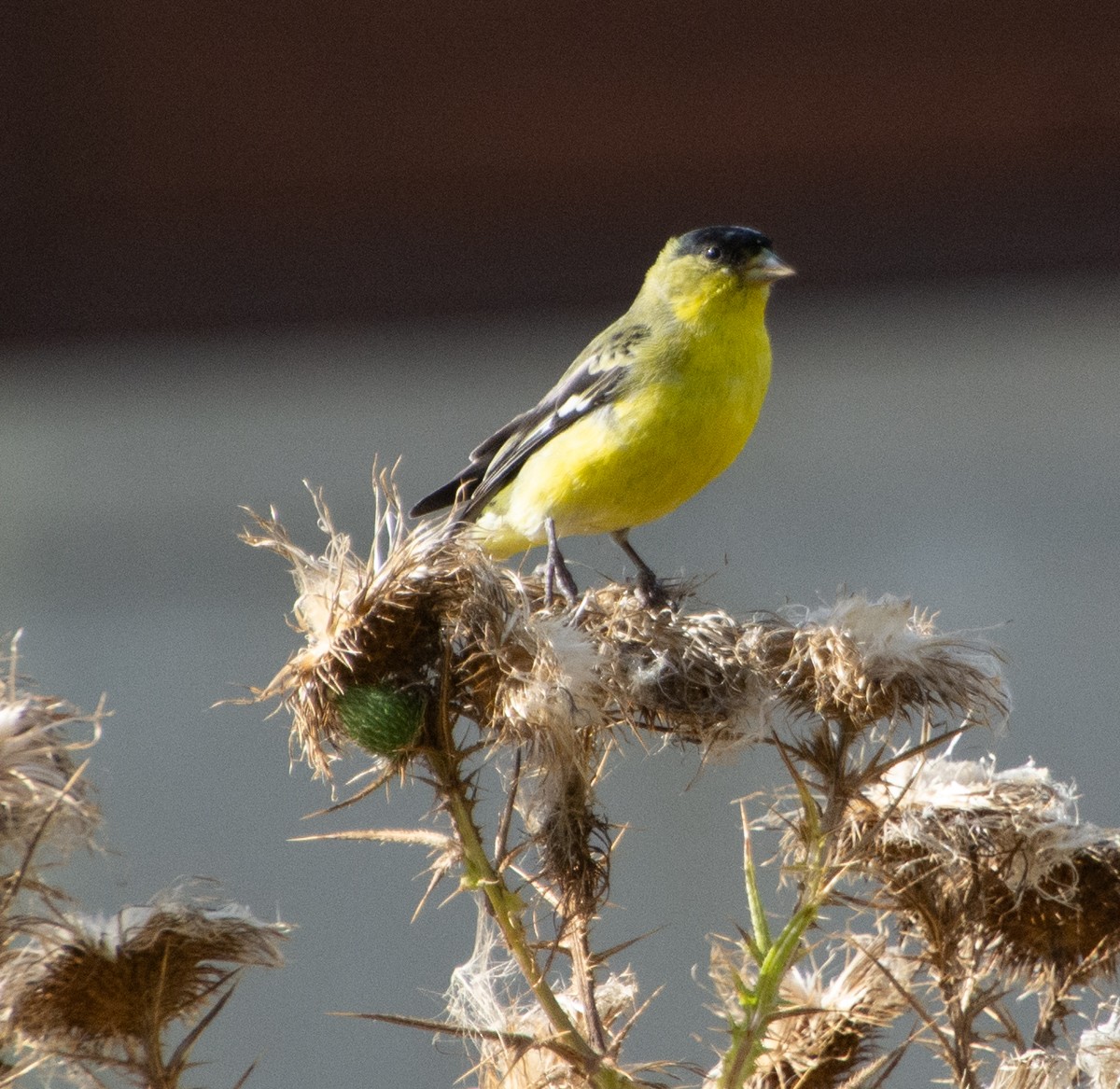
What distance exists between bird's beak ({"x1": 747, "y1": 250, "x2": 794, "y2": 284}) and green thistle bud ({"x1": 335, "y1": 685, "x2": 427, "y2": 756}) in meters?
1.60

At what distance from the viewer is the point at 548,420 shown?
99.4 inches

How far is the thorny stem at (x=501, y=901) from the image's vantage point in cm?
108

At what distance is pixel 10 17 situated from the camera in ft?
14.8

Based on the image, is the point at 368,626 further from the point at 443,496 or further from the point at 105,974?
the point at 443,496

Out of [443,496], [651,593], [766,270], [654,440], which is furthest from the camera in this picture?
[766,270]

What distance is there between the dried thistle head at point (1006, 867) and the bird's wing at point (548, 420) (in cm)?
121

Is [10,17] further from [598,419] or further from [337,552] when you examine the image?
[337,552]

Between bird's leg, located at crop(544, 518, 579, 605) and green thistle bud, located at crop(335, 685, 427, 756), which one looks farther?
bird's leg, located at crop(544, 518, 579, 605)

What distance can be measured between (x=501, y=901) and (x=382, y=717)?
181 mm

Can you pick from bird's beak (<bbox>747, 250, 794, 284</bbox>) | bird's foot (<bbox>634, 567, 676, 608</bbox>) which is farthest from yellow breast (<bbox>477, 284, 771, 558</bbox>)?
bird's foot (<bbox>634, 567, 676, 608</bbox>)

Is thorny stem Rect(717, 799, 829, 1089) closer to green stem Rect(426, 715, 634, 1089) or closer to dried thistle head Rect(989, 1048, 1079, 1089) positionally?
green stem Rect(426, 715, 634, 1089)

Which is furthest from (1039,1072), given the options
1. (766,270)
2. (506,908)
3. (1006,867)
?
(766,270)

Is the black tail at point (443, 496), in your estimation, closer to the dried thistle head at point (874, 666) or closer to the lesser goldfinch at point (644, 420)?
the lesser goldfinch at point (644, 420)

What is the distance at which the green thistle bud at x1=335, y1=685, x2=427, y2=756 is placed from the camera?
1134 millimetres
